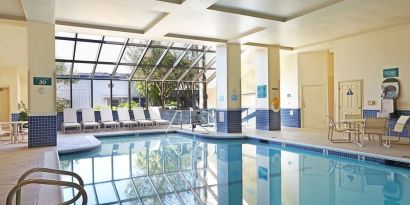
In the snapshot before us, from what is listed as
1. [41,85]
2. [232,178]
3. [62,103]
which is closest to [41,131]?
[41,85]

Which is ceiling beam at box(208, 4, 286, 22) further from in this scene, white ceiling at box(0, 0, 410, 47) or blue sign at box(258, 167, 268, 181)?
blue sign at box(258, 167, 268, 181)

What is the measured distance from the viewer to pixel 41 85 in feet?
22.5

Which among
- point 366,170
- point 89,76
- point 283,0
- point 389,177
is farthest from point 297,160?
point 89,76

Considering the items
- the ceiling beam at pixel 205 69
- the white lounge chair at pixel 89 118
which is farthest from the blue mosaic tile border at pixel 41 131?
the ceiling beam at pixel 205 69

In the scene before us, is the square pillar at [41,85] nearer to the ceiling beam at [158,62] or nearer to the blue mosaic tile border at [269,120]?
the ceiling beam at [158,62]

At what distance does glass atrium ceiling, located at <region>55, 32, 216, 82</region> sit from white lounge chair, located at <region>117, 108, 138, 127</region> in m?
1.60

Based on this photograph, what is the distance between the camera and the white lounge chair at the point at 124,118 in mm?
11711

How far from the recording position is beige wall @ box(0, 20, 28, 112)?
7.60 metres

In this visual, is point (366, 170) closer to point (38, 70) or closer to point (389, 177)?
point (389, 177)

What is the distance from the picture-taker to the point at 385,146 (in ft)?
21.6

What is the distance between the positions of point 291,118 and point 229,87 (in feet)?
11.9

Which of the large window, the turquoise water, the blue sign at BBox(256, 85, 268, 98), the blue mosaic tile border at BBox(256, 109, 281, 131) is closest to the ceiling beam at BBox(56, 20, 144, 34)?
the large window

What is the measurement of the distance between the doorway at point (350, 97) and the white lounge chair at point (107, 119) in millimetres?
7890

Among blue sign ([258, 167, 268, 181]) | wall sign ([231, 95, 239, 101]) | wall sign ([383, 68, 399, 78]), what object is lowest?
blue sign ([258, 167, 268, 181])
